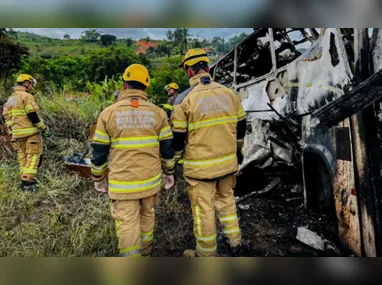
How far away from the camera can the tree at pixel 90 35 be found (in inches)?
84.9

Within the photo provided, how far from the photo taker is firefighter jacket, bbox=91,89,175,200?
1.93 metres

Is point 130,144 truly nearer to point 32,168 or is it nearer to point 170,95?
point 170,95

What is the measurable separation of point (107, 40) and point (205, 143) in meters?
1.05

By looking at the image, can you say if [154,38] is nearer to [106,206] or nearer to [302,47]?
[302,47]

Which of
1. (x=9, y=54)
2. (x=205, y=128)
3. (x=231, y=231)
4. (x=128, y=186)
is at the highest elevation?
(x=9, y=54)

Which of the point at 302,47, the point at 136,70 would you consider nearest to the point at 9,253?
the point at 136,70

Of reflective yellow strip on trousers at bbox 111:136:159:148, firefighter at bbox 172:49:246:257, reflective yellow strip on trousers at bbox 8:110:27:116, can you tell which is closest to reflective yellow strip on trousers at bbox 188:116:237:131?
firefighter at bbox 172:49:246:257

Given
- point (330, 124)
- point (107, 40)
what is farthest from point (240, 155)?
point (107, 40)

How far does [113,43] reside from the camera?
7.24ft

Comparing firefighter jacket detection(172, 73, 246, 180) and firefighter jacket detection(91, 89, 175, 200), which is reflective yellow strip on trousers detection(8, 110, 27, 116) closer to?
firefighter jacket detection(91, 89, 175, 200)

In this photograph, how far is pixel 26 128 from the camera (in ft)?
8.01

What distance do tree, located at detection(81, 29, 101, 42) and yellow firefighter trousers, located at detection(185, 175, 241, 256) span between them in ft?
4.01

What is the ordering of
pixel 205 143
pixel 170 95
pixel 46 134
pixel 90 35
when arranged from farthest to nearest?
1. pixel 46 134
2. pixel 170 95
3. pixel 90 35
4. pixel 205 143

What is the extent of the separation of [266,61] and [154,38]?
3.86 ft
